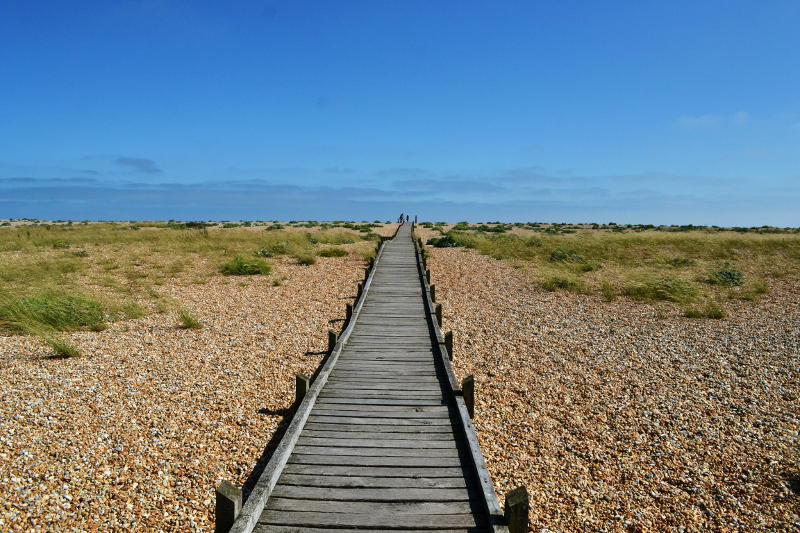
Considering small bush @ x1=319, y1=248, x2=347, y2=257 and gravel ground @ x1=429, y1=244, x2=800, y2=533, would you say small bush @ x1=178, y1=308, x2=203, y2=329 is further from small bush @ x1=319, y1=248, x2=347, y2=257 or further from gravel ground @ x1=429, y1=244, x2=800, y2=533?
small bush @ x1=319, y1=248, x2=347, y2=257

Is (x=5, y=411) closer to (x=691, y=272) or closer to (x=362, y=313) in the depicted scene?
(x=362, y=313)

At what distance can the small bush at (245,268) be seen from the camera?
840 inches

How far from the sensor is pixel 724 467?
6738 mm

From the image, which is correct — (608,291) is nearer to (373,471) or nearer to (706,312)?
(706,312)

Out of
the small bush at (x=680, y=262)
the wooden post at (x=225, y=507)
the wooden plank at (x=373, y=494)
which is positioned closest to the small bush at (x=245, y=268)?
the wooden plank at (x=373, y=494)

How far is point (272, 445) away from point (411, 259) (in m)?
16.6

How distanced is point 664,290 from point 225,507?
18736 millimetres

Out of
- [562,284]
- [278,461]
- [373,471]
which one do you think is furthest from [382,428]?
[562,284]

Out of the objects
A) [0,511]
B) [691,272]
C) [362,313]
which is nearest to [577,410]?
[362,313]

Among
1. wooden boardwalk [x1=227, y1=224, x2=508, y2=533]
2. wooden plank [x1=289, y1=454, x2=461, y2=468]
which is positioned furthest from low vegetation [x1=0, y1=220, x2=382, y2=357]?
→ wooden plank [x1=289, y1=454, x2=461, y2=468]

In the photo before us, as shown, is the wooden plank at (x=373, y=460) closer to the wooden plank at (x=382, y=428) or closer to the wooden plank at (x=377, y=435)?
the wooden plank at (x=377, y=435)

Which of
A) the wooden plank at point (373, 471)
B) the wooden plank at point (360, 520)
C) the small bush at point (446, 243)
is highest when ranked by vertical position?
the small bush at point (446, 243)

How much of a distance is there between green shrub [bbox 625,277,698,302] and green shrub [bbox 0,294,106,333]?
1813 centimetres

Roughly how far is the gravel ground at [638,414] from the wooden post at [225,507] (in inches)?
132
